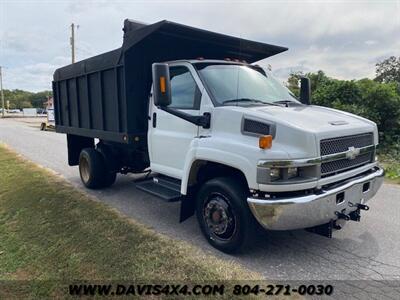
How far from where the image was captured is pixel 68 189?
7293 mm

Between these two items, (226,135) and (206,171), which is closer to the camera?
(226,135)

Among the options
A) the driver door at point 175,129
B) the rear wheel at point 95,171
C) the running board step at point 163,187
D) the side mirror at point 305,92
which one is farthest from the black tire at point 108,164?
the side mirror at point 305,92

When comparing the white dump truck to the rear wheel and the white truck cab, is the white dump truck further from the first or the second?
the rear wheel

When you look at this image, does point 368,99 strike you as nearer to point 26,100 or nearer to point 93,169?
point 93,169

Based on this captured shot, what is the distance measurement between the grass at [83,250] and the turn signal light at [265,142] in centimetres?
133

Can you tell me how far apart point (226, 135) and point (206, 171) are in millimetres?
673

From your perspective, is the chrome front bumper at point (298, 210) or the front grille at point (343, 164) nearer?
the chrome front bumper at point (298, 210)

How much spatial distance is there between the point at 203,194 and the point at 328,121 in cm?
170

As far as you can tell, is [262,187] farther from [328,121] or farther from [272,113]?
[328,121]

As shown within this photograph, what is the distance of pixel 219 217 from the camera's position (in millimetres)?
4227

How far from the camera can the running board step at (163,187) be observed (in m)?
4.91

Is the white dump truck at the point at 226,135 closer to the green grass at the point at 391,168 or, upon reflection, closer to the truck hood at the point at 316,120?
the truck hood at the point at 316,120

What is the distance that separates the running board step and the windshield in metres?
1.43

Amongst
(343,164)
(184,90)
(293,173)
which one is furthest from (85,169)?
(343,164)
